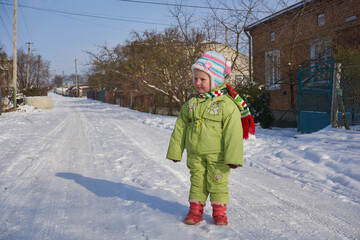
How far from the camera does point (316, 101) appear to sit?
8438 millimetres

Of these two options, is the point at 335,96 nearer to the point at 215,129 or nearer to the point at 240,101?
the point at 240,101

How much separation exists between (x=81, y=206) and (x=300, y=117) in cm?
745

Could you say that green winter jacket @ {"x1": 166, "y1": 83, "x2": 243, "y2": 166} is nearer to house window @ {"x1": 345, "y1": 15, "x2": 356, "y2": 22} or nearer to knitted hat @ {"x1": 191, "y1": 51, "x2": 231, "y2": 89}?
knitted hat @ {"x1": 191, "y1": 51, "x2": 231, "y2": 89}

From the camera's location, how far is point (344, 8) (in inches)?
463

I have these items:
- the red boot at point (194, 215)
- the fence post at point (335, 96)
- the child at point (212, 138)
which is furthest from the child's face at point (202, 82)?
the fence post at point (335, 96)

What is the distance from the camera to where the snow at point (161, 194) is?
2.63 m

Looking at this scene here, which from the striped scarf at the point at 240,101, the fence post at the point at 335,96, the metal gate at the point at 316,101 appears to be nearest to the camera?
the striped scarf at the point at 240,101

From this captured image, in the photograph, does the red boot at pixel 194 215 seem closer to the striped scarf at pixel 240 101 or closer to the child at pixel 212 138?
the child at pixel 212 138

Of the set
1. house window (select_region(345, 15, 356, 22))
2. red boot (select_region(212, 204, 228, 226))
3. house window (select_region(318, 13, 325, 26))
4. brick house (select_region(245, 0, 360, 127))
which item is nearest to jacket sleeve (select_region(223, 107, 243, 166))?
red boot (select_region(212, 204, 228, 226))

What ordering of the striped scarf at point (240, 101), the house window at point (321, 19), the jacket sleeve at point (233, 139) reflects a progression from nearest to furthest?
the jacket sleeve at point (233, 139) → the striped scarf at point (240, 101) → the house window at point (321, 19)

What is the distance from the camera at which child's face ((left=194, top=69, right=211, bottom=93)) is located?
9.10 ft

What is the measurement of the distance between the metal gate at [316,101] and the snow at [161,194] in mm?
1649

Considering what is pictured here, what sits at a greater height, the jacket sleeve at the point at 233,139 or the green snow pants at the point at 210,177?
the jacket sleeve at the point at 233,139

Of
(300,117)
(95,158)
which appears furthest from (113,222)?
(300,117)
